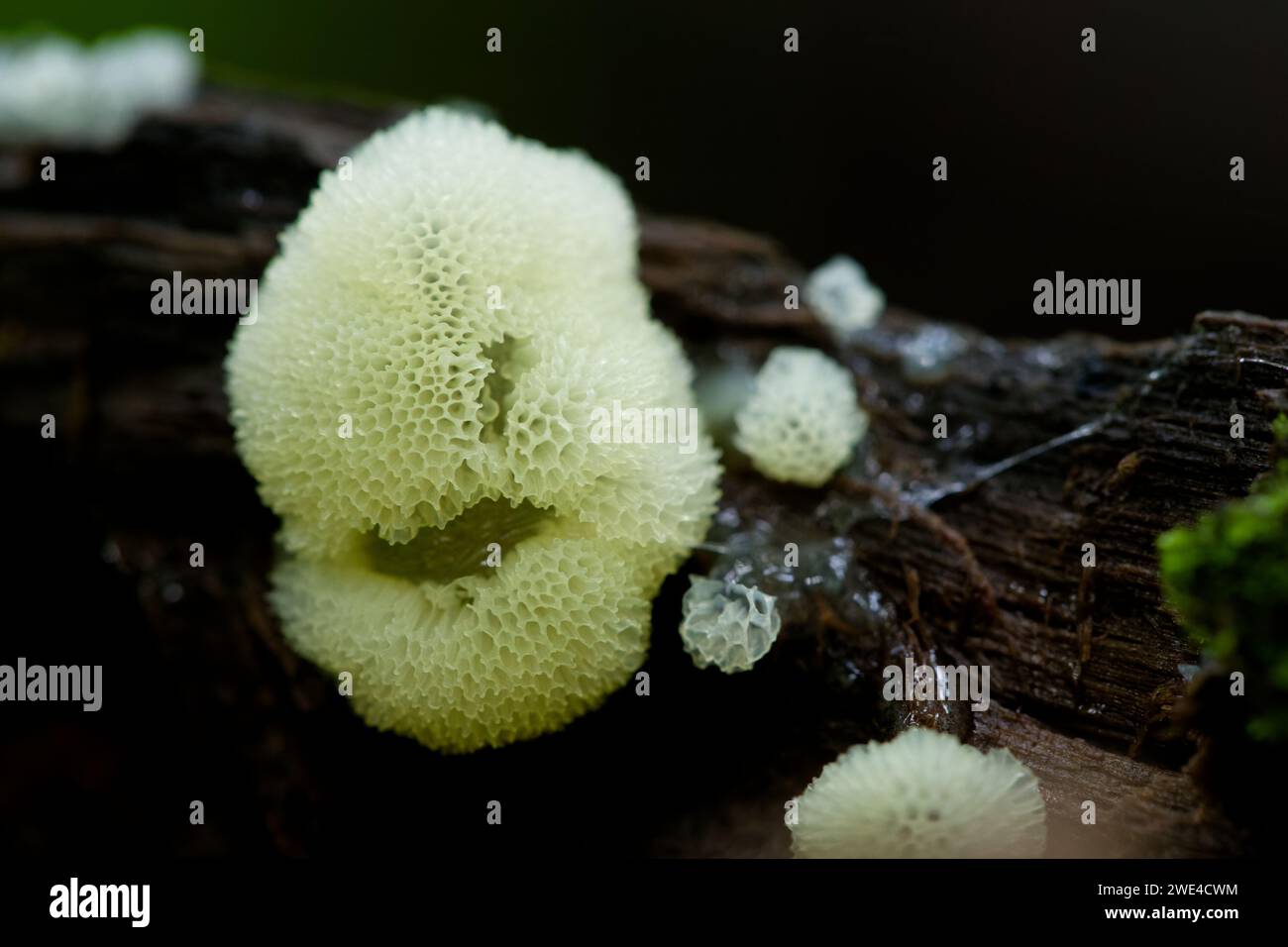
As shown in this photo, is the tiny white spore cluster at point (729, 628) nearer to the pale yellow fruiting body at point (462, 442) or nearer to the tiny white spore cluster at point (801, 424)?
the pale yellow fruiting body at point (462, 442)

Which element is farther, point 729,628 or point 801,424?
point 801,424

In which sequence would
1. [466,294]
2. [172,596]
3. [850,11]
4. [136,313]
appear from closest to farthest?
[466,294]
[172,596]
[136,313]
[850,11]

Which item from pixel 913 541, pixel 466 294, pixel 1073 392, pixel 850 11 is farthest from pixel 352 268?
pixel 850 11

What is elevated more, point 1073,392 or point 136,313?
point 136,313

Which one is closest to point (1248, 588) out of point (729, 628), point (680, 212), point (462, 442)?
point (729, 628)

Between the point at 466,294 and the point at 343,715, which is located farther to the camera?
the point at 343,715

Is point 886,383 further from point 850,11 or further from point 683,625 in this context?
point 850,11

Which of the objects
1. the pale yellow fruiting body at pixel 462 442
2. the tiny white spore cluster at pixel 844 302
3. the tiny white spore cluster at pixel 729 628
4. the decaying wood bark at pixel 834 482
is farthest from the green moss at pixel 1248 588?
the tiny white spore cluster at pixel 844 302

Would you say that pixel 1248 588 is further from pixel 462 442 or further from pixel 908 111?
pixel 908 111
